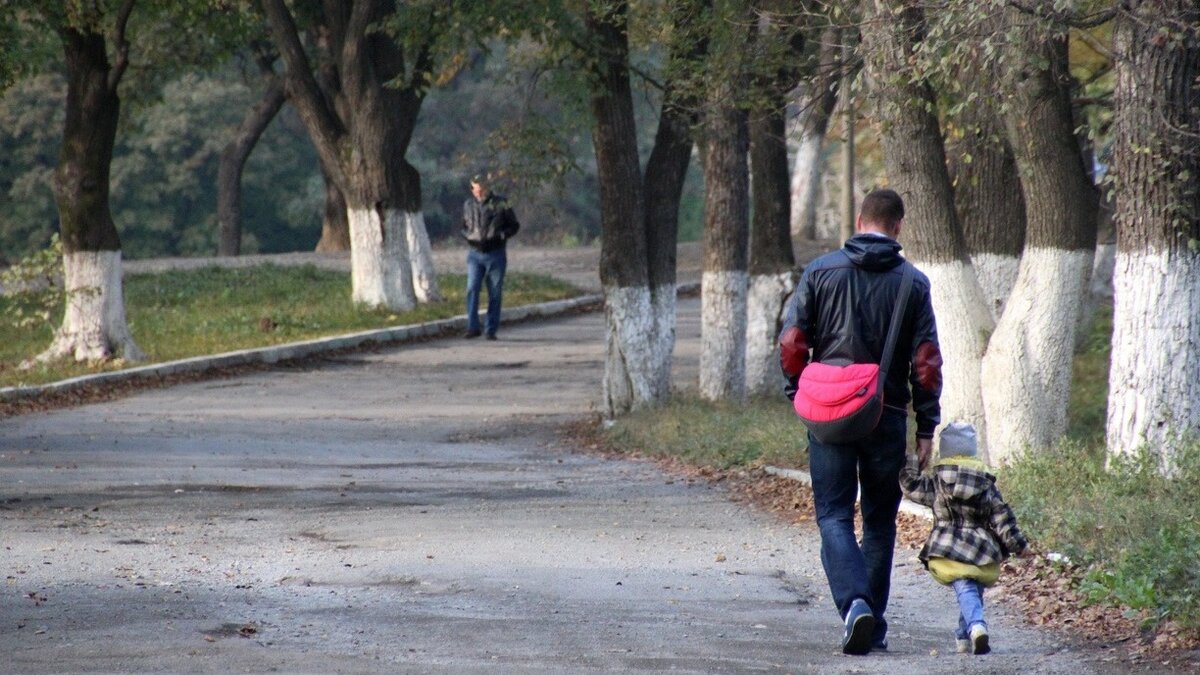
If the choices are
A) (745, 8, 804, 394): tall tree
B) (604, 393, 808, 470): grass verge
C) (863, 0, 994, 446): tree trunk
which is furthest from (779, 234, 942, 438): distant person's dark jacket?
(745, 8, 804, 394): tall tree

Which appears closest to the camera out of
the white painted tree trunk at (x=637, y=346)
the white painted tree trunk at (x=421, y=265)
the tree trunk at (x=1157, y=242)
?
the tree trunk at (x=1157, y=242)

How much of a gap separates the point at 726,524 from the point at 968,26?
3.17 m

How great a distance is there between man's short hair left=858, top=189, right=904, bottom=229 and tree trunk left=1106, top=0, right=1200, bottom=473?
3.41m

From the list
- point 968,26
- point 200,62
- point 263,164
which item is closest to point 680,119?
point 968,26

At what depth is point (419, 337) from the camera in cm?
2362

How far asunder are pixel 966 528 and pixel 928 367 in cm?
64

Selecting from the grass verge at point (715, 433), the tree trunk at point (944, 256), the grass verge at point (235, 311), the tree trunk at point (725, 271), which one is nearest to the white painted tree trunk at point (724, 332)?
the tree trunk at point (725, 271)

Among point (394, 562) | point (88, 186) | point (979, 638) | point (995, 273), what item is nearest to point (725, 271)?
point (995, 273)

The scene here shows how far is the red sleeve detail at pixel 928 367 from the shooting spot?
6070mm

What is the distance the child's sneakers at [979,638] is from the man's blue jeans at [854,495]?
355 mm

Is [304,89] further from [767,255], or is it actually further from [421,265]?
[767,255]

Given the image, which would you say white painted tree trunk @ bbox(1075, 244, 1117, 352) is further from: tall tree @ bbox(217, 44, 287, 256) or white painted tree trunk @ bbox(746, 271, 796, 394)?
tall tree @ bbox(217, 44, 287, 256)

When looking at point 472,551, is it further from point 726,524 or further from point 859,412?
point 859,412

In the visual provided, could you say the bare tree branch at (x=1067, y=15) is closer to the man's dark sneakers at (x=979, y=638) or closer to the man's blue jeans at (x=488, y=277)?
the man's dark sneakers at (x=979, y=638)
